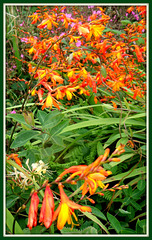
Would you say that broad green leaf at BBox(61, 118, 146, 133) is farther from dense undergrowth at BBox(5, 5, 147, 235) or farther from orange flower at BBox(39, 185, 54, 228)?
orange flower at BBox(39, 185, 54, 228)

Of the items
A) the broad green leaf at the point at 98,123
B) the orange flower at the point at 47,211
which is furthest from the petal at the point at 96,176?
the broad green leaf at the point at 98,123

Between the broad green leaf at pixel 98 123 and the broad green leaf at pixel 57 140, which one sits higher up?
the broad green leaf at pixel 57 140

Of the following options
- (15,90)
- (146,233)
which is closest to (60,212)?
(146,233)

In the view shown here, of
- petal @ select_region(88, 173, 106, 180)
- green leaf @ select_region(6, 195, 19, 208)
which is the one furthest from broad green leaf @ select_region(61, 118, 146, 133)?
petal @ select_region(88, 173, 106, 180)

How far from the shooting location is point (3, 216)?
1.93 feet

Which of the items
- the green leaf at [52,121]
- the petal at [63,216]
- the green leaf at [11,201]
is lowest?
the green leaf at [11,201]

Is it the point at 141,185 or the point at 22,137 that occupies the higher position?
the point at 22,137

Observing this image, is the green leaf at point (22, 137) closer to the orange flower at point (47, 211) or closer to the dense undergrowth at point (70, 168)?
the dense undergrowth at point (70, 168)

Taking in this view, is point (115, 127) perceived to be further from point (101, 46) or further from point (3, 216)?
point (3, 216)

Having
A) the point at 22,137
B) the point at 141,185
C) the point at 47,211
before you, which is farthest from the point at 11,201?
the point at 141,185

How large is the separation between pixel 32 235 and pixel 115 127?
3.02ft

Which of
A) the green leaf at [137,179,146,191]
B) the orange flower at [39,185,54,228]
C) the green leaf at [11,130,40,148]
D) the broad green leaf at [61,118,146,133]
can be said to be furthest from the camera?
the broad green leaf at [61,118,146,133]

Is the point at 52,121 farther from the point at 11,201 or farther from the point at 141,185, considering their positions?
the point at 141,185

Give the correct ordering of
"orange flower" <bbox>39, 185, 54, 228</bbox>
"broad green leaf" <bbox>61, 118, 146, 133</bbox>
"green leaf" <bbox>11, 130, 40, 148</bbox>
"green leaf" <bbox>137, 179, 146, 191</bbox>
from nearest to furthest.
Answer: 1. "orange flower" <bbox>39, 185, 54, 228</bbox>
2. "green leaf" <bbox>11, 130, 40, 148</bbox>
3. "green leaf" <bbox>137, 179, 146, 191</bbox>
4. "broad green leaf" <bbox>61, 118, 146, 133</bbox>
